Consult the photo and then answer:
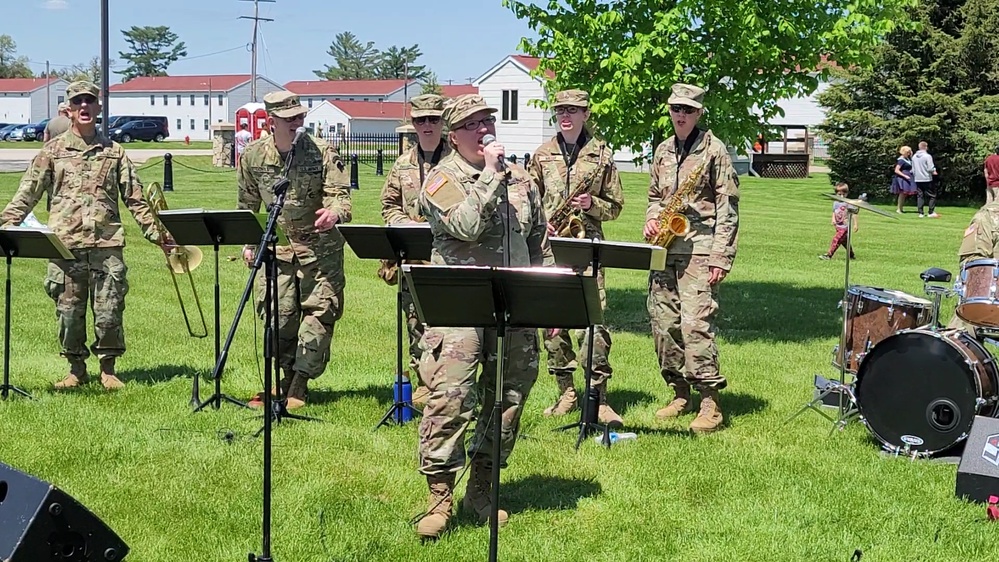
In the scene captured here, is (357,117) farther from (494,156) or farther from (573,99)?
(494,156)

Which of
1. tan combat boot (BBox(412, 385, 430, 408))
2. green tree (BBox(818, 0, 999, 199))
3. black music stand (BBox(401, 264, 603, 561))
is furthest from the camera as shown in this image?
green tree (BBox(818, 0, 999, 199))

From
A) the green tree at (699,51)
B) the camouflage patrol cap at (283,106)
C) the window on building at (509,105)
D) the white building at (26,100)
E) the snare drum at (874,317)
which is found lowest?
the snare drum at (874,317)

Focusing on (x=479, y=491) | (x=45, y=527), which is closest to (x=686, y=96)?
(x=479, y=491)

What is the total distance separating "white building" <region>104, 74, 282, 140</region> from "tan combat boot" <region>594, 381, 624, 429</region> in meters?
103

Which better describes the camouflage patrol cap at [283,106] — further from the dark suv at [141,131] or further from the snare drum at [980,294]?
the dark suv at [141,131]

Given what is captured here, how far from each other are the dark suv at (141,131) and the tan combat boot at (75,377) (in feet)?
197

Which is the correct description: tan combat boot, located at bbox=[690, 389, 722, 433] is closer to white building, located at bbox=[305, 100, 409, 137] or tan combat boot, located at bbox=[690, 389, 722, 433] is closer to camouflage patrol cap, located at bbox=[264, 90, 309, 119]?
camouflage patrol cap, located at bbox=[264, 90, 309, 119]

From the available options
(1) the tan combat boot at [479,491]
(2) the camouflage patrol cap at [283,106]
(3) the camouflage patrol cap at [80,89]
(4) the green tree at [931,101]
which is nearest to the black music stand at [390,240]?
(2) the camouflage patrol cap at [283,106]

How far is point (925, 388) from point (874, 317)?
866mm

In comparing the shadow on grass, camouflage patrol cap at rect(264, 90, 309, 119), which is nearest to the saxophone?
camouflage patrol cap at rect(264, 90, 309, 119)

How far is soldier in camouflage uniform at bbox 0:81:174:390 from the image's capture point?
28.1 feet

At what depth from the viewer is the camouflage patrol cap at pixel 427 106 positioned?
8000 millimetres

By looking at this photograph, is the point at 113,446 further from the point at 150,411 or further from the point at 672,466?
the point at 672,466

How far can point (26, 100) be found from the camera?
365 ft
